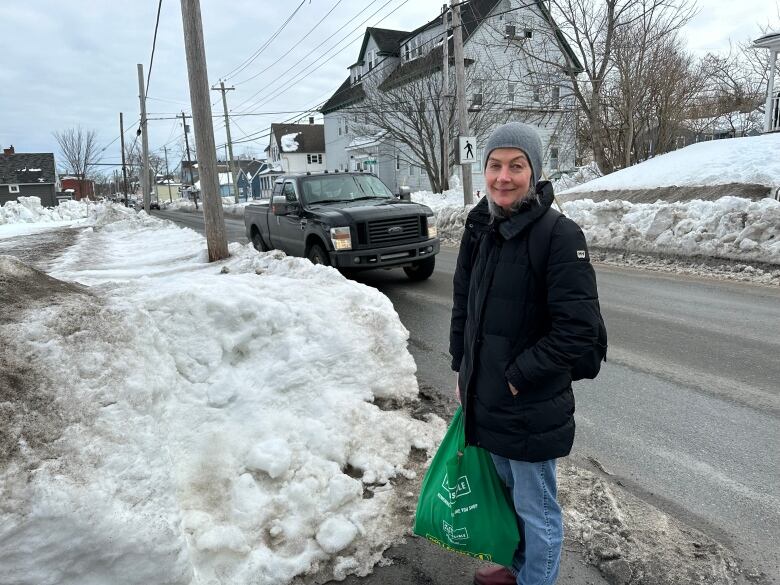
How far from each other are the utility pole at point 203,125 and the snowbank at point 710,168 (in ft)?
38.9

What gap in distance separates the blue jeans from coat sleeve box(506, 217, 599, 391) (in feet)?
1.36

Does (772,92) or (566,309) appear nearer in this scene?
(566,309)

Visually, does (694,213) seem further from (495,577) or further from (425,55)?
(425,55)

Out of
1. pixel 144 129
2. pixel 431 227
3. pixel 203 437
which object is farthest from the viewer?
pixel 144 129

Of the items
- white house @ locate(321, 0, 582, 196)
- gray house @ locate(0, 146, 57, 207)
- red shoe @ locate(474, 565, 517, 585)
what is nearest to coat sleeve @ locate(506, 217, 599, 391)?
red shoe @ locate(474, 565, 517, 585)

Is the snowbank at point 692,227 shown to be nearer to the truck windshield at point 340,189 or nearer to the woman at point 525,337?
the truck windshield at point 340,189

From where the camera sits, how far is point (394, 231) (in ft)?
28.3

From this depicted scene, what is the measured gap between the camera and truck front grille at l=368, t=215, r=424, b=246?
845 centimetres

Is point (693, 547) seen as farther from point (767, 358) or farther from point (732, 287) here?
point (732, 287)

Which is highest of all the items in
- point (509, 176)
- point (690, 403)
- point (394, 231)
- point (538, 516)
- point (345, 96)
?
point (345, 96)

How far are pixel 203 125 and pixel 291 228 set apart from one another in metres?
2.31

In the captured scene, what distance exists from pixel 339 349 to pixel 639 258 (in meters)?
8.78

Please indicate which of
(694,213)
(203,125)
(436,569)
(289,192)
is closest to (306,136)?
(289,192)

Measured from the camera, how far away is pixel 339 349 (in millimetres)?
3969
